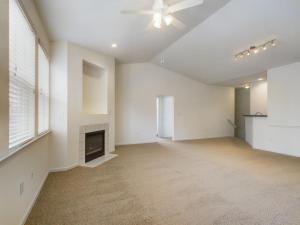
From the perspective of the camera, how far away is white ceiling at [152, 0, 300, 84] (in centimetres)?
329

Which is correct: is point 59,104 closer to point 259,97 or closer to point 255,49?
point 255,49

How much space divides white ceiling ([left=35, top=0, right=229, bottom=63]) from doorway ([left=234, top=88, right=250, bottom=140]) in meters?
5.88

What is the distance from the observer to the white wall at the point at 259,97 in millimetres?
7359

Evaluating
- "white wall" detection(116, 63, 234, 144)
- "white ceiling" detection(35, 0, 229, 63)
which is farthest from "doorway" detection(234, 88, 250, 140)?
"white ceiling" detection(35, 0, 229, 63)

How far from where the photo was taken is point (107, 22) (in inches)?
139

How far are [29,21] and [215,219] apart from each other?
138 inches

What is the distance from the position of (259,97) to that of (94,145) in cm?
661

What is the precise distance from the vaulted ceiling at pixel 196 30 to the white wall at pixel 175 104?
5.11ft

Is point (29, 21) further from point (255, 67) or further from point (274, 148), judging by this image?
point (274, 148)

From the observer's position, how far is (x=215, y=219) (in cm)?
219

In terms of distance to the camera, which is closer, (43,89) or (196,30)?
(43,89)

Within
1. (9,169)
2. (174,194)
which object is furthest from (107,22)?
(174,194)

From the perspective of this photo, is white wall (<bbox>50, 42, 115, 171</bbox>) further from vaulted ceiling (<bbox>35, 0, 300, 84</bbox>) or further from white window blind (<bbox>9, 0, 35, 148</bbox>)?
white window blind (<bbox>9, 0, 35, 148</bbox>)

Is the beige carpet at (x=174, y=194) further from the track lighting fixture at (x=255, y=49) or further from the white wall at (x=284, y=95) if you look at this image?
the track lighting fixture at (x=255, y=49)
